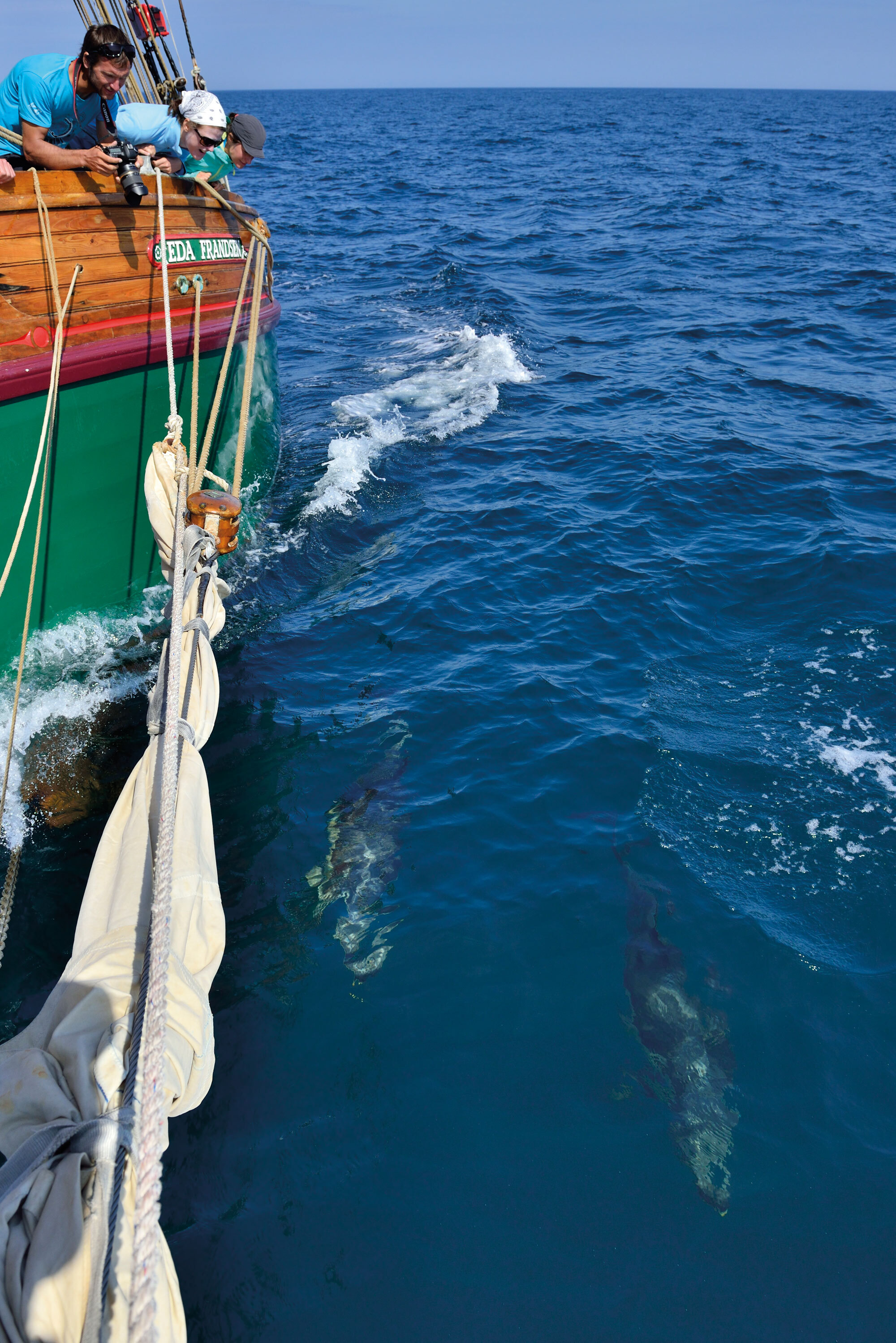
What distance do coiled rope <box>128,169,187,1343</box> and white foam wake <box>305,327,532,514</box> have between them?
7.83 meters

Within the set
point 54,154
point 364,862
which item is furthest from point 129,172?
point 364,862

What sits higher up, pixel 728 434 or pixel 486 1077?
pixel 728 434

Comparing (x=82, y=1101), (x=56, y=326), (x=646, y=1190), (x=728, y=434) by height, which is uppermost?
(x=56, y=326)

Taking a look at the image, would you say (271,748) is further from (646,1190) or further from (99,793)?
(646,1190)

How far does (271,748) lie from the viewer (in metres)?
7.43

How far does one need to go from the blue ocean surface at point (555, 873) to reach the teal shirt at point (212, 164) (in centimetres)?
394

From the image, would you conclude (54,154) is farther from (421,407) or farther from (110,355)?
(421,407)

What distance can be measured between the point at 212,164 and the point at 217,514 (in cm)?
487

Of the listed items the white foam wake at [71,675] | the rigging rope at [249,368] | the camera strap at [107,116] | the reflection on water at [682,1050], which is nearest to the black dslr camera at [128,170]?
the camera strap at [107,116]

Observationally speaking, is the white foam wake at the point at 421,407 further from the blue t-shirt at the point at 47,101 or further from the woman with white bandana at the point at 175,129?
the blue t-shirt at the point at 47,101

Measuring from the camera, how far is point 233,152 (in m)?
8.45

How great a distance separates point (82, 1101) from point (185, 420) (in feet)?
23.4

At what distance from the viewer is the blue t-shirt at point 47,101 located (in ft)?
20.1

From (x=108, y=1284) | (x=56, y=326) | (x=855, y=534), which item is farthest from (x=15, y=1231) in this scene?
(x=855, y=534)
